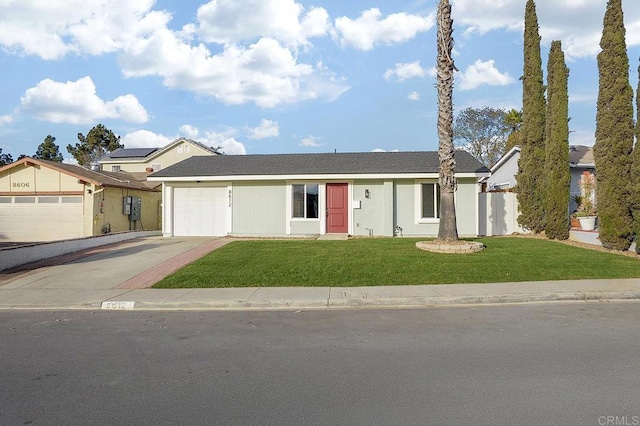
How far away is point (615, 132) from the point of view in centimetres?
1324

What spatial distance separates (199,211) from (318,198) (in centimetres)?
552

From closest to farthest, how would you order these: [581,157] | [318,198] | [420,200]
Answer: [420,200] → [318,198] → [581,157]

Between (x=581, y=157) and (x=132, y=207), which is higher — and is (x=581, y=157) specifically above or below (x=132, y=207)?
above

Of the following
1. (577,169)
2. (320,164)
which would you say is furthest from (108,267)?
(577,169)

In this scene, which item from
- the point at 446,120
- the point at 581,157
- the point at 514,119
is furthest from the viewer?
the point at 514,119

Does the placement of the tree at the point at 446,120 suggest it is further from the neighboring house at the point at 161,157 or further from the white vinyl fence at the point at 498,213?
the neighboring house at the point at 161,157

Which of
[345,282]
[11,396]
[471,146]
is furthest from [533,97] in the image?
[471,146]

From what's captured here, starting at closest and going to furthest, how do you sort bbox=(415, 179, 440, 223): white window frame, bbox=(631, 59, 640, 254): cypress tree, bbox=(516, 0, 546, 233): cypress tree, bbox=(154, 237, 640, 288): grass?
bbox=(154, 237, 640, 288): grass → bbox=(631, 59, 640, 254): cypress tree → bbox=(516, 0, 546, 233): cypress tree → bbox=(415, 179, 440, 223): white window frame

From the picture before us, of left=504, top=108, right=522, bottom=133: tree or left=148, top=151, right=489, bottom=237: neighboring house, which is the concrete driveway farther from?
left=504, top=108, right=522, bottom=133: tree

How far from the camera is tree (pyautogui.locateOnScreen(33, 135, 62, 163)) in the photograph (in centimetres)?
6138

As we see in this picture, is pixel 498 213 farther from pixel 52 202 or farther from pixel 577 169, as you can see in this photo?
pixel 52 202

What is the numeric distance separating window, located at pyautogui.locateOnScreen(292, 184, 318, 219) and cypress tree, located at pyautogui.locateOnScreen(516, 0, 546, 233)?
8.60m

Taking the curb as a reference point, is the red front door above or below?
above

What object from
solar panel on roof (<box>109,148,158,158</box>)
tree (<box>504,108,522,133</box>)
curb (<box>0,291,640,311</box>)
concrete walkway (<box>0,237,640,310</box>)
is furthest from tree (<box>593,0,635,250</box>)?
solar panel on roof (<box>109,148,158,158</box>)
